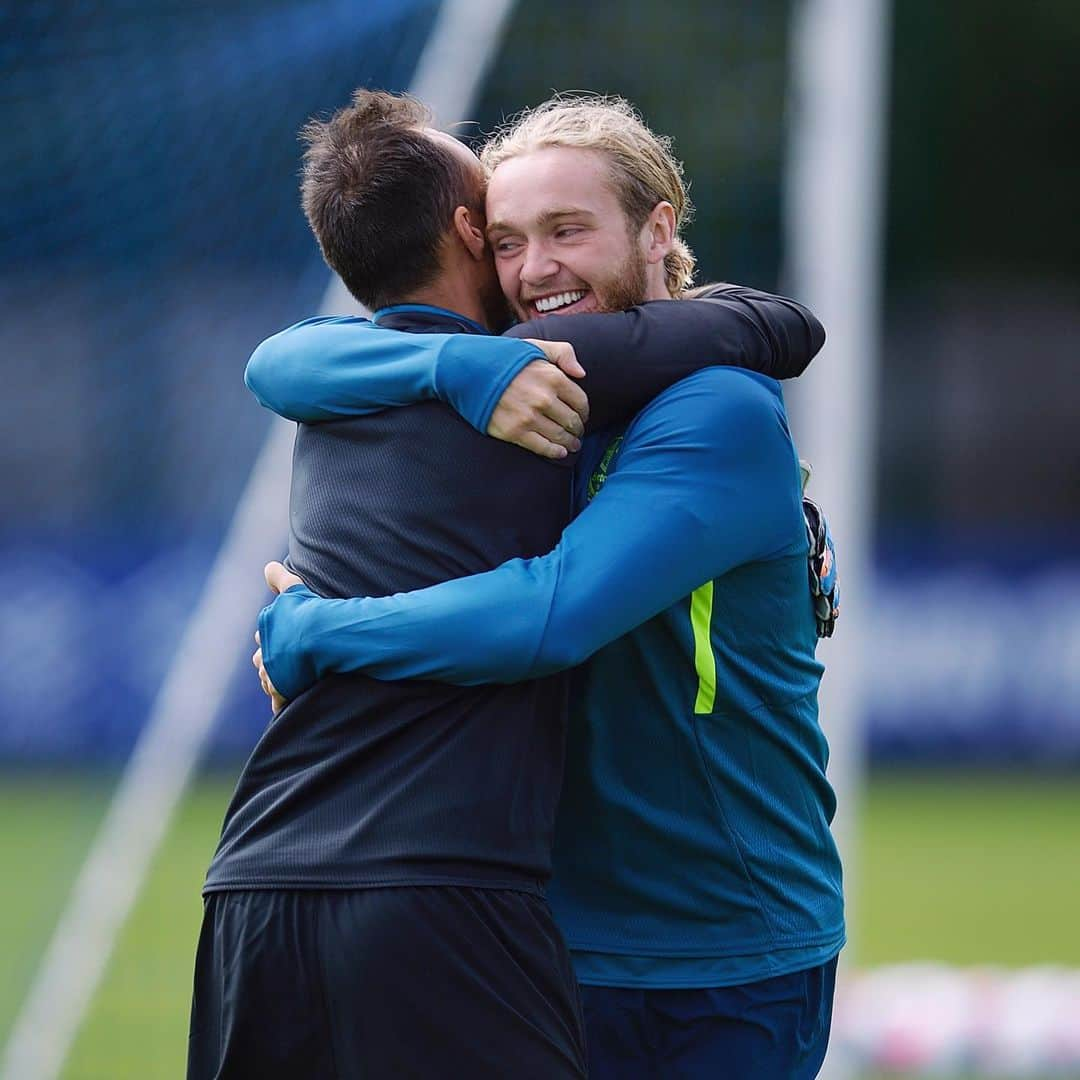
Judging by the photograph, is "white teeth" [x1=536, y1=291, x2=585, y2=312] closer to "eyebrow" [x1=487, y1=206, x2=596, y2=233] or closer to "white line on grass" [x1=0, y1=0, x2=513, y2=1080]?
"eyebrow" [x1=487, y1=206, x2=596, y2=233]

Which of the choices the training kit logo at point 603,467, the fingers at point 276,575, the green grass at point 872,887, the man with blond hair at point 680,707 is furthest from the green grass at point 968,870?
the fingers at point 276,575

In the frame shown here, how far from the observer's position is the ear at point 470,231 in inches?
104

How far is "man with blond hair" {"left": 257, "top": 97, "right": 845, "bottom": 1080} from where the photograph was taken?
8.20 feet

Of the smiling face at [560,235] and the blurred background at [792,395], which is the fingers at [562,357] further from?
the blurred background at [792,395]

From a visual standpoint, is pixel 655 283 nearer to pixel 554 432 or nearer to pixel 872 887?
pixel 554 432

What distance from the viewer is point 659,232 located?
286cm

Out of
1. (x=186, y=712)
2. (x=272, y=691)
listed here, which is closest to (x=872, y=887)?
(x=186, y=712)

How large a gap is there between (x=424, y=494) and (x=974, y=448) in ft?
45.3

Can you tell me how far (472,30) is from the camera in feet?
18.8

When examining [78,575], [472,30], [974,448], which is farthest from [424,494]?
[974,448]

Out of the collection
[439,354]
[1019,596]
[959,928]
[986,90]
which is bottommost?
[959,928]

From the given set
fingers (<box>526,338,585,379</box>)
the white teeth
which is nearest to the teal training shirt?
fingers (<box>526,338,585,379</box>)

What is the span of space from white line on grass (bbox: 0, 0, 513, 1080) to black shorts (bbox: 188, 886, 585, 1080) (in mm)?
3216

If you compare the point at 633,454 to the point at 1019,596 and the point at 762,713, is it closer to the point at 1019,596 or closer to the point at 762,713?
the point at 762,713
